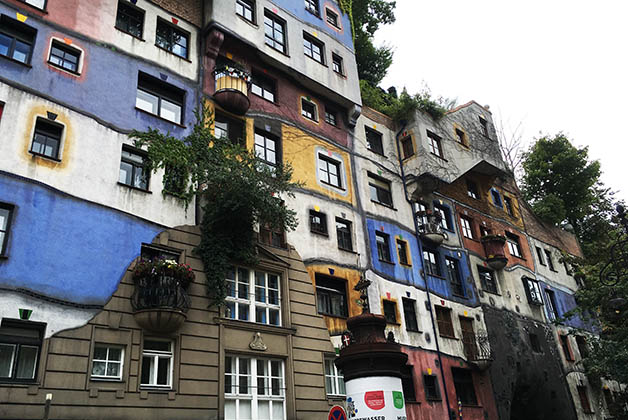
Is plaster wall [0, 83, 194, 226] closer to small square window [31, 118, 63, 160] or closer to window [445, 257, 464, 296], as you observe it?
small square window [31, 118, 63, 160]

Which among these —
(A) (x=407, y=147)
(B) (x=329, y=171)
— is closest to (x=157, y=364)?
(B) (x=329, y=171)

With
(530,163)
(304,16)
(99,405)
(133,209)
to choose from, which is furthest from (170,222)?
(530,163)

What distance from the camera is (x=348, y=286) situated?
742 inches

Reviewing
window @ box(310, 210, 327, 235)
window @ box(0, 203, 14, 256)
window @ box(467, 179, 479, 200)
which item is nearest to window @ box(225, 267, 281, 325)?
window @ box(310, 210, 327, 235)

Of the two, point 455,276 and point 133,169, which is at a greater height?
point 133,169

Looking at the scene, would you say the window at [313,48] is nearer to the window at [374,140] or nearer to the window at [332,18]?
the window at [332,18]

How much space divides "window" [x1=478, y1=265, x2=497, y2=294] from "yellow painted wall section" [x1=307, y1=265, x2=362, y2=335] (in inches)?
383

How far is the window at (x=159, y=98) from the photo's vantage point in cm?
1631

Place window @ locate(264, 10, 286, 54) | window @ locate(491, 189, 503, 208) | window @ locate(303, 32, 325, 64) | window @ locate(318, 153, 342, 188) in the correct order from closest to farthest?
window @ locate(318, 153, 342, 188)
window @ locate(264, 10, 286, 54)
window @ locate(303, 32, 325, 64)
window @ locate(491, 189, 503, 208)

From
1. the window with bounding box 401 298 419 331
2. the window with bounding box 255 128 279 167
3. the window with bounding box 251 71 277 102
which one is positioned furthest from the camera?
the window with bounding box 401 298 419 331

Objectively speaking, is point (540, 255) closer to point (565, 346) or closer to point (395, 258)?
point (565, 346)

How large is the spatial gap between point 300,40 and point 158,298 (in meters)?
13.7

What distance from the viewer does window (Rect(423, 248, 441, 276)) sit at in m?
23.3

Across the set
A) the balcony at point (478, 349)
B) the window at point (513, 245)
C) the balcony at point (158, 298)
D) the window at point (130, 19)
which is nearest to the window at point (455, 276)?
the balcony at point (478, 349)
